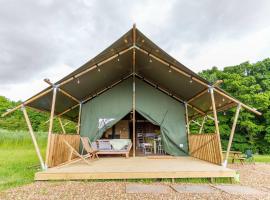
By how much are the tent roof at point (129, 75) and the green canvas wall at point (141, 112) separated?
33 cm

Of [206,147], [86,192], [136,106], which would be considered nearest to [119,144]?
[136,106]

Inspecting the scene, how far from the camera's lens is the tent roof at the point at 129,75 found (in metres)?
5.54

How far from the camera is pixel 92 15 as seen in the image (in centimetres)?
1007

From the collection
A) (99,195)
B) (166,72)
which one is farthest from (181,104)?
(99,195)

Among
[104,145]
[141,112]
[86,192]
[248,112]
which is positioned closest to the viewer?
[86,192]

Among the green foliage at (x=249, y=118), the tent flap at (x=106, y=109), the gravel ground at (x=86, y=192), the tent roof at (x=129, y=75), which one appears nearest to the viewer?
the gravel ground at (x=86, y=192)

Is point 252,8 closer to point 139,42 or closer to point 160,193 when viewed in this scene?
point 139,42

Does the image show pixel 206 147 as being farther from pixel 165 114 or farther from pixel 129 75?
pixel 129 75

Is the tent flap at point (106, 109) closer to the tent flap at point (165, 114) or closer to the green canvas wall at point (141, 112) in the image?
the green canvas wall at point (141, 112)

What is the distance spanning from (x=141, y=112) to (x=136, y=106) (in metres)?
0.33

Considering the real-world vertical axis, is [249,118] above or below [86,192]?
above

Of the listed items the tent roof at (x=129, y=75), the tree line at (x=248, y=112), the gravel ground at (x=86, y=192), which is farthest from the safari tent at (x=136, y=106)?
the tree line at (x=248, y=112)

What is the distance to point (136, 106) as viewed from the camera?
8.37 meters

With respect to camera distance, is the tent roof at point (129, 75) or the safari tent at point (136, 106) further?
the tent roof at point (129, 75)
